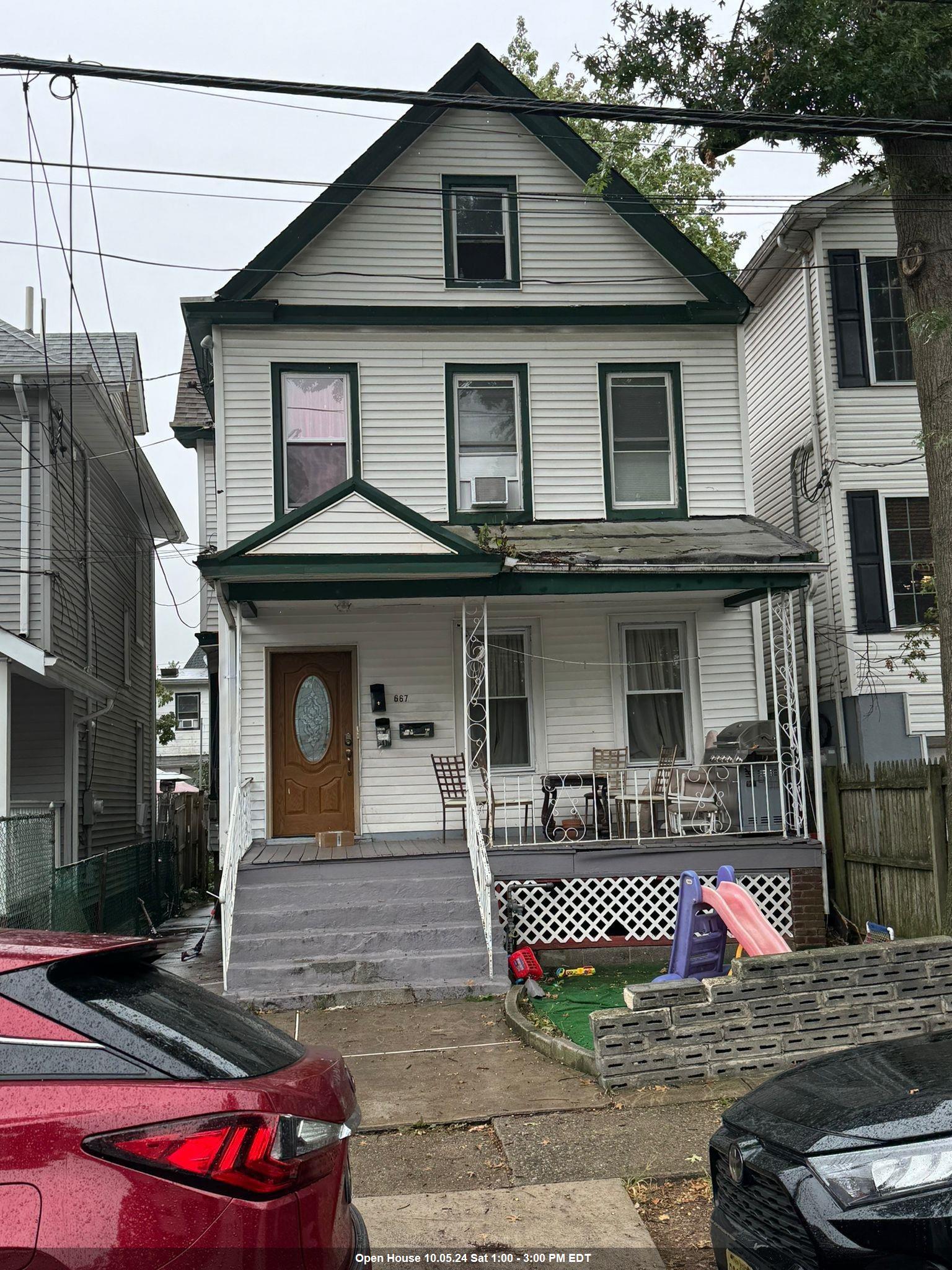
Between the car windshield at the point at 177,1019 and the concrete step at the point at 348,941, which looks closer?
the car windshield at the point at 177,1019

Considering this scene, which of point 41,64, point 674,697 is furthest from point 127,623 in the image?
point 41,64

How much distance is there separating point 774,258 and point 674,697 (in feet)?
21.4

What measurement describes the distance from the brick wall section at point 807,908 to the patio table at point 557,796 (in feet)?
7.20

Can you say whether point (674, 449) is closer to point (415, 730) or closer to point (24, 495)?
point (415, 730)

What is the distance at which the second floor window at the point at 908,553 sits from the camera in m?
14.9

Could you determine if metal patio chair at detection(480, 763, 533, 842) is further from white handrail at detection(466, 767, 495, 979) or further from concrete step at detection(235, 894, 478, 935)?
concrete step at detection(235, 894, 478, 935)

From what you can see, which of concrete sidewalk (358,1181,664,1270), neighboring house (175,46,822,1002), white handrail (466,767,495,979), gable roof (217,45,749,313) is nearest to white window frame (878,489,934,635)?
neighboring house (175,46,822,1002)

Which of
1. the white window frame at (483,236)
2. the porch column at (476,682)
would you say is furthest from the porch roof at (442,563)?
the white window frame at (483,236)

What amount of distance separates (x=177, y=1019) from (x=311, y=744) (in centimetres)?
1070

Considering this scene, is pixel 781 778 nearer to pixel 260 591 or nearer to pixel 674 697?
pixel 674 697

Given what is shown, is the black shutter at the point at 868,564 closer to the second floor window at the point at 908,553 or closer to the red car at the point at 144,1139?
the second floor window at the point at 908,553

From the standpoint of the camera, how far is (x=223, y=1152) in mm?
2865

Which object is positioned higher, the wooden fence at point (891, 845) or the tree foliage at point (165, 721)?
the tree foliage at point (165, 721)

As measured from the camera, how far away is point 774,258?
53.6ft
